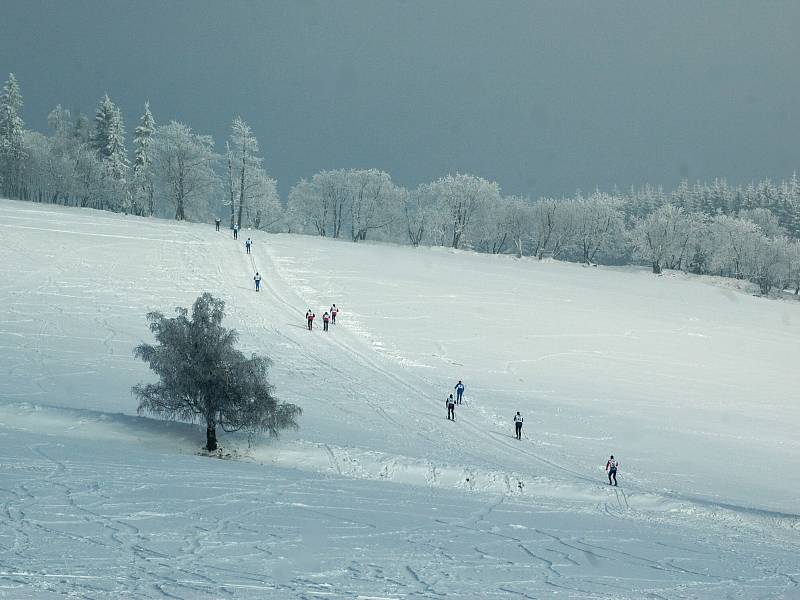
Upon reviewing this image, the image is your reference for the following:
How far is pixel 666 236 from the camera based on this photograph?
330ft

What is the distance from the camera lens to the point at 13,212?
65250 millimetres

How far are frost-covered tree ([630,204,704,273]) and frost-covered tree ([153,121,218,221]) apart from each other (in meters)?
62.2

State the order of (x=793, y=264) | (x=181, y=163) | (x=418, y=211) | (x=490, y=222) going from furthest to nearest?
(x=418, y=211), (x=490, y=222), (x=793, y=264), (x=181, y=163)

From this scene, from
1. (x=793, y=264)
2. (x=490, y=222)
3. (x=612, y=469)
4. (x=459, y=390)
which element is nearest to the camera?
(x=612, y=469)

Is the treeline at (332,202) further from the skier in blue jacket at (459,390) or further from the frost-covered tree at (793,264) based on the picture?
the skier in blue jacket at (459,390)

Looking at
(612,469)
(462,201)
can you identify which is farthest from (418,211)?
(612,469)

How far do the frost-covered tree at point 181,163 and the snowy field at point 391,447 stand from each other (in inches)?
984

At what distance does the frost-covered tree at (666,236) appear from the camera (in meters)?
101

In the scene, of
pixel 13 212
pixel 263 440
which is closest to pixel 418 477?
pixel 263 440

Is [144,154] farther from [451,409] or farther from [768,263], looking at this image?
[768,263]

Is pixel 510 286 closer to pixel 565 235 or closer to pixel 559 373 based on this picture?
pixel 559 373

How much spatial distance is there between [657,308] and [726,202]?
93.3 meters

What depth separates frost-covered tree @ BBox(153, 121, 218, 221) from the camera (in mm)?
81875

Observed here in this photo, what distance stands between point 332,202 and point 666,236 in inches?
1972
